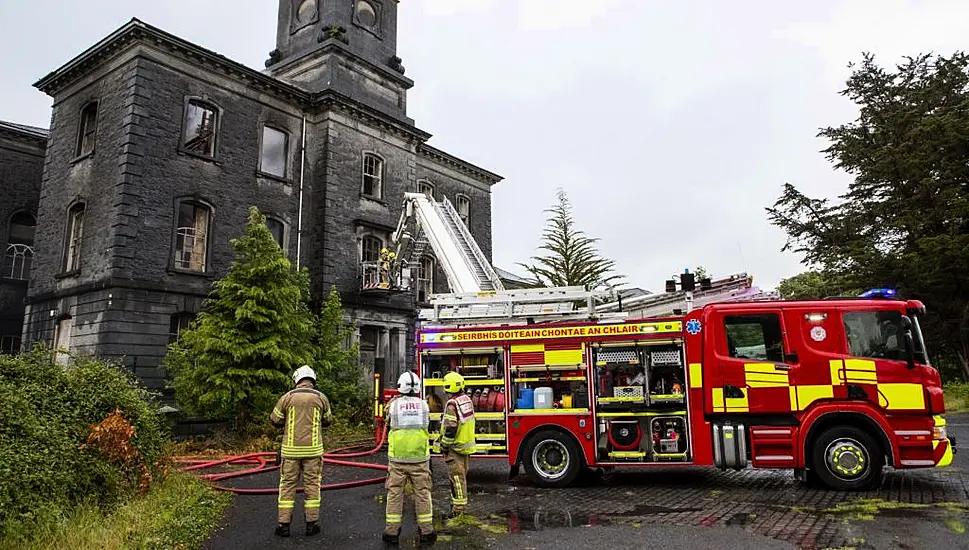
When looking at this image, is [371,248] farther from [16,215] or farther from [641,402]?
[641,402]

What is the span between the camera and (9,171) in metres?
21.7

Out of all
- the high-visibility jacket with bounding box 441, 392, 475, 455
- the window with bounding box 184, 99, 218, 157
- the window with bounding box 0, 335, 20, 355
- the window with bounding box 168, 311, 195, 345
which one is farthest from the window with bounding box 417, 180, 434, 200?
the high-visibility jacket with bounding box 441, 392, 475, 455

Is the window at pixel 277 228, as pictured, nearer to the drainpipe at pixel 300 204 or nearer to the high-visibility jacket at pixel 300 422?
the drainpipe at pixel 300 204

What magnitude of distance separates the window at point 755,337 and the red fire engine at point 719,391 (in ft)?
0.05

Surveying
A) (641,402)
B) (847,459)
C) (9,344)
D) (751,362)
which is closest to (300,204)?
(9,344)

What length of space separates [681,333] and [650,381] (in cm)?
88

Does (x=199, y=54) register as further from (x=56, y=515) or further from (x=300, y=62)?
(x=56, y=515)

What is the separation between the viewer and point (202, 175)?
1909cm

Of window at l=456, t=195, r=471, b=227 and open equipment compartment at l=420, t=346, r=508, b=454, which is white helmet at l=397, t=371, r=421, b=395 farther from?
window at l=456, t=195, r=471, b=227

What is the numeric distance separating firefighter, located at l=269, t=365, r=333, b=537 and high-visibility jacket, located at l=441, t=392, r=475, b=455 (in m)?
1.41

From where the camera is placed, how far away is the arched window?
77.5 ft

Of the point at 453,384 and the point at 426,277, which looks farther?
the point at 426,277

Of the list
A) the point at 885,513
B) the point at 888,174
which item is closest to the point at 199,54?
the point at 885,513

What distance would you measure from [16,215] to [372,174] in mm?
12377
